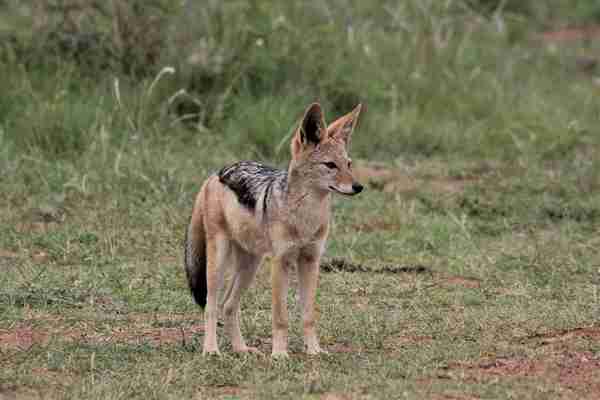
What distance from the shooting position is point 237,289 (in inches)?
239

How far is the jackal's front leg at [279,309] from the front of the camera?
5723 mm

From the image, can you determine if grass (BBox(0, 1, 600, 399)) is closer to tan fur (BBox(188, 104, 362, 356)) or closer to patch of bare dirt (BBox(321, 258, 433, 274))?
patch of bare dirt (BBox(321, 258, 433, 274))

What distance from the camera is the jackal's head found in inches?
225

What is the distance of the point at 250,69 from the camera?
1089 centimetres

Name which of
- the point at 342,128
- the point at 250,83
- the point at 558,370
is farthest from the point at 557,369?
the point at 250,83

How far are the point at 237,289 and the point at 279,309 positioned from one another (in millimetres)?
419

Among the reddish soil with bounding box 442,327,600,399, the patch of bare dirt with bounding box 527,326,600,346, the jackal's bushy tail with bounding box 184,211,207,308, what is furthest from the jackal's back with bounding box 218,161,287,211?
the patch of bare dirt with bounding box 527,326,600,346

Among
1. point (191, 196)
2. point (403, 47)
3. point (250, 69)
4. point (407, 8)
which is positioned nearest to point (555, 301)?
point (191, 196)

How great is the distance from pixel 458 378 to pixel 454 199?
429cm

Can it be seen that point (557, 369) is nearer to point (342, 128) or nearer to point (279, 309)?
point (279, 309)

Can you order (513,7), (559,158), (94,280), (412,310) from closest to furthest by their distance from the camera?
(412,310) → (94,280) → (559,158) → (513,7)

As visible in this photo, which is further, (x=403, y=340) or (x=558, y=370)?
(x=403, y=340)

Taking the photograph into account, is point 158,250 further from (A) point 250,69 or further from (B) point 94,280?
(A) point 250,69

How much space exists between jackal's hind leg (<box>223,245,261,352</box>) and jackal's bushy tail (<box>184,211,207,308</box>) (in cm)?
13
